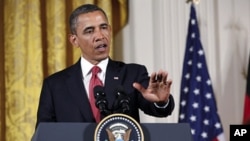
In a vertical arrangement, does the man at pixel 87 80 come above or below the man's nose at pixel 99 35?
below

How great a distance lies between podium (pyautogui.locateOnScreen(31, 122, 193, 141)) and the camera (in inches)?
67.6

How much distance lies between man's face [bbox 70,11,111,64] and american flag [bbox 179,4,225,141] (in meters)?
1.67

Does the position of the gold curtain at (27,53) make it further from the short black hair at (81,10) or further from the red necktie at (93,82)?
the red necktie at (93,82)

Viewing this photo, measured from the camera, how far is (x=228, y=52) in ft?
14.9

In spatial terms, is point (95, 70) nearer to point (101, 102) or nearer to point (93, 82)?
point (93, 82)

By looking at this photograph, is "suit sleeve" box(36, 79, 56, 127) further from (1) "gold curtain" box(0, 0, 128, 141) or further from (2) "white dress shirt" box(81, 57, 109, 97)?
(1) "gold curtain" box(0, 0, 128, 141)

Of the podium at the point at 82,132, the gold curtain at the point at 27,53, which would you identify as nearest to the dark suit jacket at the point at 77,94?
the podium at the point at 82,132

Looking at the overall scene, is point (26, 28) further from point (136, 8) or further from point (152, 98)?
point (152, 98)

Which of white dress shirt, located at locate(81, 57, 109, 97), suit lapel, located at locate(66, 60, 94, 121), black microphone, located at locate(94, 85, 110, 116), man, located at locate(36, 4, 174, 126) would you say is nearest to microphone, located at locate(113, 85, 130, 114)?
black microphone, located at locate(94, 85, 110, 116)

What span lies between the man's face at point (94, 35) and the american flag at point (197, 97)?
167cm

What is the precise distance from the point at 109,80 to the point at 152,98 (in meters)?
0.40

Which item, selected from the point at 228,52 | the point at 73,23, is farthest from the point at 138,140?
the point at 228,52

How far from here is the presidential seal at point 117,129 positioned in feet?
5.51

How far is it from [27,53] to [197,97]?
4.50 ft
